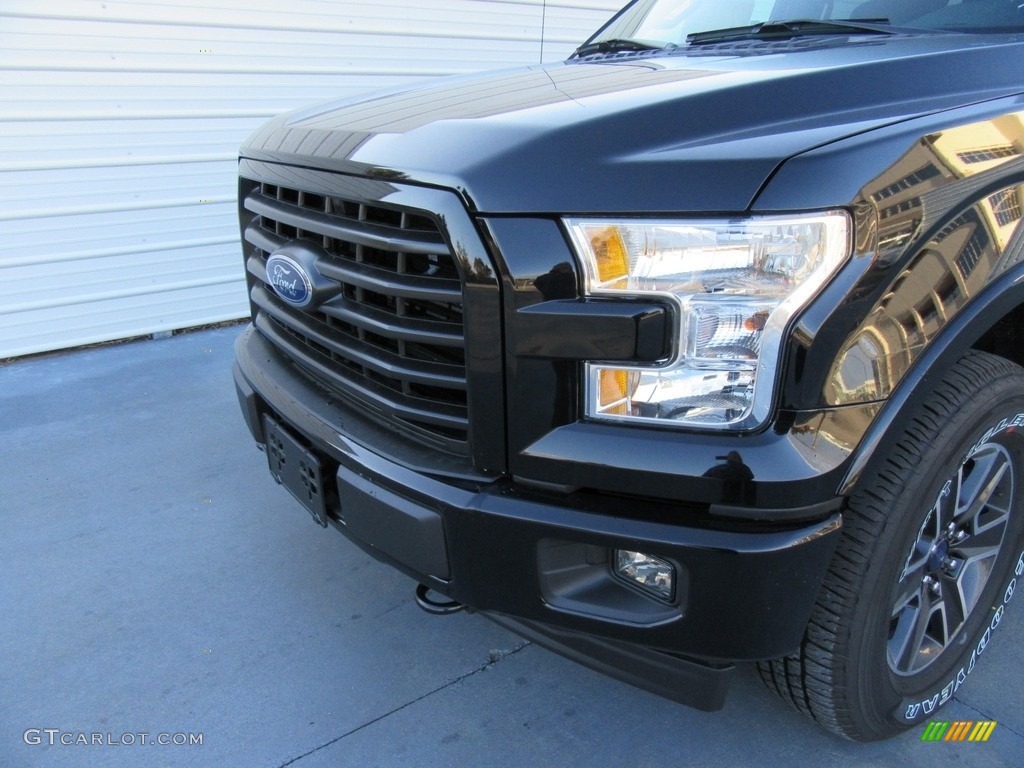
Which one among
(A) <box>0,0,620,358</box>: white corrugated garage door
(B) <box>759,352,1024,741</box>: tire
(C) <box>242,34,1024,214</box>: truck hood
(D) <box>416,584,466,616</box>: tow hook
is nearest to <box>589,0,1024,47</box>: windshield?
(C) <box>242,34,1024,214</box>: truck hood

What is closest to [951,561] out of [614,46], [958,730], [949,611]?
[949,611]

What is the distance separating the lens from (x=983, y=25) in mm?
1986

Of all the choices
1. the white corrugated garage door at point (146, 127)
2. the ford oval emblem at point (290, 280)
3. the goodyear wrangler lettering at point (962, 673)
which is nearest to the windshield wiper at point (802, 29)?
the goodyear wrangler lettering at point (962, 673)

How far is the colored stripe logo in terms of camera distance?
191 centimetres

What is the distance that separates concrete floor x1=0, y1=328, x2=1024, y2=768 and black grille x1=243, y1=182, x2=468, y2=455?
2.68 ft

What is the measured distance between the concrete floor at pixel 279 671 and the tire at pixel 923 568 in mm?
212

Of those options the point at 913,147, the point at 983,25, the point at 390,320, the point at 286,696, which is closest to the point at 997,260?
the point at 913,147

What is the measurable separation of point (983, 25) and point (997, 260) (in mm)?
907

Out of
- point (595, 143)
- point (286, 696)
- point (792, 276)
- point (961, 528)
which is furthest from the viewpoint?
point (286, 696)

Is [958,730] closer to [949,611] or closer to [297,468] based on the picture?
[949,611]

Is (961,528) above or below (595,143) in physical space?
below

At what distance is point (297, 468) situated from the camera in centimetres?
196

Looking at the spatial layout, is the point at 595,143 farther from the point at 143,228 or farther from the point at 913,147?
the point at 143,228

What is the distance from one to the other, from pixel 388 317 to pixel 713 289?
28.3 inches
